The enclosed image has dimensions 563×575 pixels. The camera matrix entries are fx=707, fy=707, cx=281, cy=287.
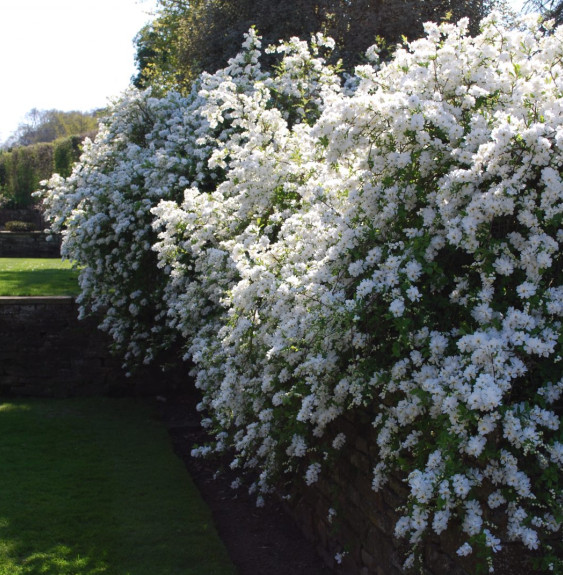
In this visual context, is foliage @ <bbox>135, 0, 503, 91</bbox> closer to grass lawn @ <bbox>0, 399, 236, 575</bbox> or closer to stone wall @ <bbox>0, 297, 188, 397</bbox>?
stone wall @ <bbox>0, 297, 188, 397</bbox>

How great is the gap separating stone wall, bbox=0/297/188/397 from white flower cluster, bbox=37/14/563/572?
4.90 metres

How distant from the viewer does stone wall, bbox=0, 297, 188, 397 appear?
10453mm

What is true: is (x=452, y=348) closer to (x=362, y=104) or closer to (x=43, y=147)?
(x=362, y=104)

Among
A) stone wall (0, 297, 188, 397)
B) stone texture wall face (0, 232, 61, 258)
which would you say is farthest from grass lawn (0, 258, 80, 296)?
stone texture wall face (0, 232, 61, 258)

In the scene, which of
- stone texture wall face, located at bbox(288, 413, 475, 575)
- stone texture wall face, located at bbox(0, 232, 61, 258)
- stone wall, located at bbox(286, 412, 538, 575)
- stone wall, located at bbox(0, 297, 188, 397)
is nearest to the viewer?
stone wall, located at bbox(286, 412, 538, 575)

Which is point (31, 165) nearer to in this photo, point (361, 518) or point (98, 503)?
point (98, 503)

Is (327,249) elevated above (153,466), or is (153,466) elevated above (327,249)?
(327,249)

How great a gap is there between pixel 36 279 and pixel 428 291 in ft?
39.7

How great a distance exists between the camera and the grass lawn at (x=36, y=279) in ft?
39.5

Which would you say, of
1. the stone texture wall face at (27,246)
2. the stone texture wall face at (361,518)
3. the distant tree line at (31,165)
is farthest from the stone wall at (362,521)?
the distant tree line at (31,165)

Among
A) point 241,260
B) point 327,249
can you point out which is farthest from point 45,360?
point 327,249

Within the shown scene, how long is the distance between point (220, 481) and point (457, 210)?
4597mm

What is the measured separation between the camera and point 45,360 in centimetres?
1054

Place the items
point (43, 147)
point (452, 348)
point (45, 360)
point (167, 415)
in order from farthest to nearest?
point (43, 147), point (45, 360), point (167, 415), point (452, 348)
